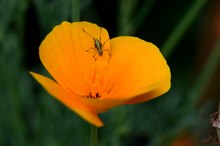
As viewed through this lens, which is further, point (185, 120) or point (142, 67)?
point (185, 120)

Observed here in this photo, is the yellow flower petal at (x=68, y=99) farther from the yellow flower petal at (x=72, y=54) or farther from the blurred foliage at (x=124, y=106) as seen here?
the blurred foliage at (x=124, y=106)

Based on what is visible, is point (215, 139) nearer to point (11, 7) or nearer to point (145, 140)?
point (11, 7)

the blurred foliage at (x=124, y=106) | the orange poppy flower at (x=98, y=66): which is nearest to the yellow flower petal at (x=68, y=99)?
the orange poppy flower at (x=98, y=66)

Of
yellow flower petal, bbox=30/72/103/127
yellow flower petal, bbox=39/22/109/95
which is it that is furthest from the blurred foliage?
yellow flower petal, bbox=30/72/103/127

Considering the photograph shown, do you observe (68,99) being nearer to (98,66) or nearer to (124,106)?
(98,66)

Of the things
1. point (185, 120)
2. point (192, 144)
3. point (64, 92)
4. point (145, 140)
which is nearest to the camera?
point (64, 92)

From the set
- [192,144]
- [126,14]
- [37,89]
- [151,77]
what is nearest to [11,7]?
[126,14]

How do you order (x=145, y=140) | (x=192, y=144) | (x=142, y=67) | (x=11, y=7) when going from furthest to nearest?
(x=145, y=140) → (x=192, y=144) → (x=11, y=7) → (x=142, y=67)
